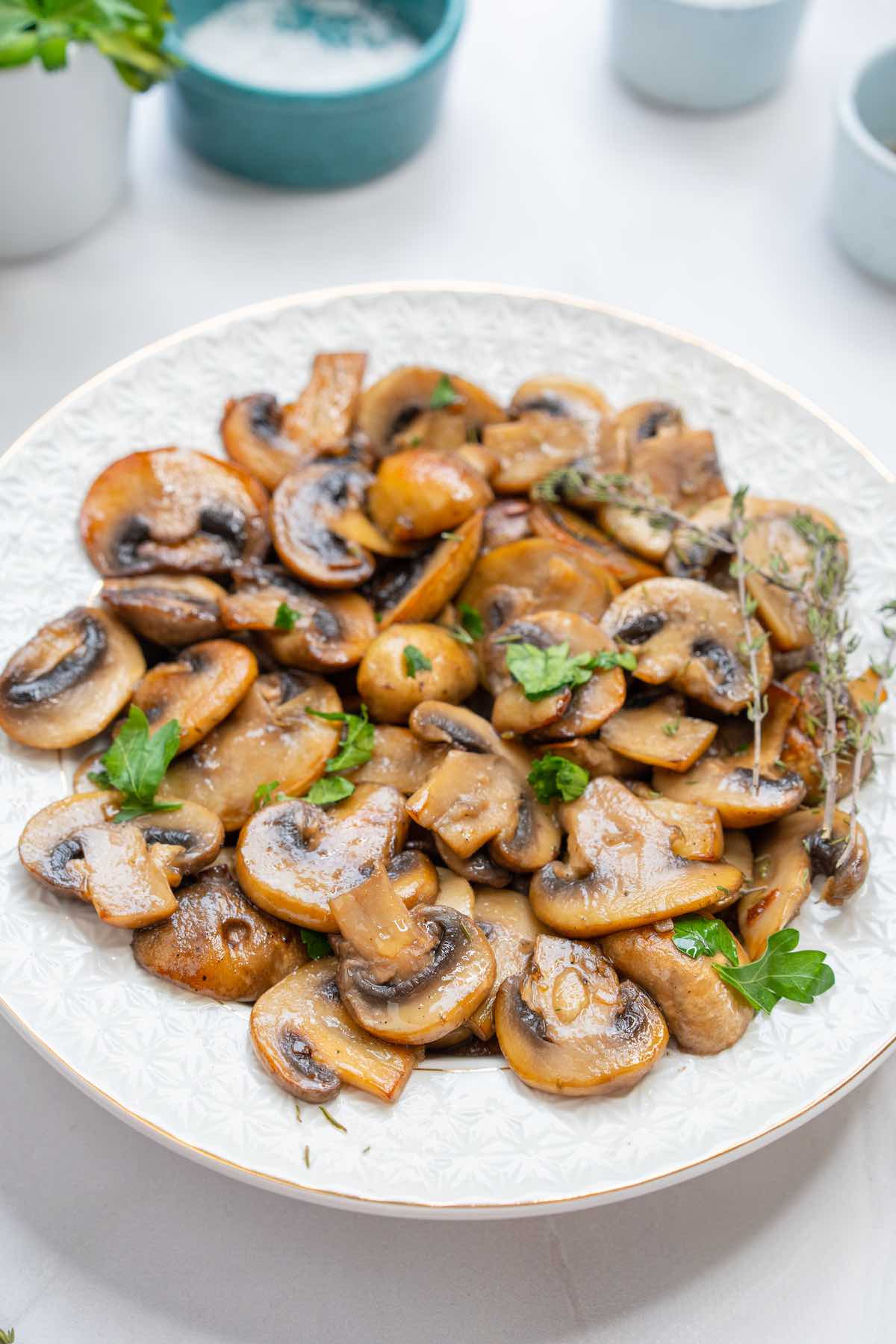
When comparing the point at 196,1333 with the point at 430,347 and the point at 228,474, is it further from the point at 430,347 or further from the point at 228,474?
the point at 430,347

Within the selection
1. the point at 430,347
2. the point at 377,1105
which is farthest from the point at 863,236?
the point at 377,1105

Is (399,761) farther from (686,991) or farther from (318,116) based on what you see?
(318,116)

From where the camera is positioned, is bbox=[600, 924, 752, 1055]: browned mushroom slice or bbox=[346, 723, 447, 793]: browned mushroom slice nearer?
bbox=[600, 924, 752, 1055]: browned mushroom slice

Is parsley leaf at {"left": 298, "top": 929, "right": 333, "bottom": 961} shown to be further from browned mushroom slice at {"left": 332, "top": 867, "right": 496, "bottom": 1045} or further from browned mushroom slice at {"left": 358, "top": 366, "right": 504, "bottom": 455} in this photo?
browned mushroom slice at {"left": 358, "top": 366, "right": 504, "bottom": 455}

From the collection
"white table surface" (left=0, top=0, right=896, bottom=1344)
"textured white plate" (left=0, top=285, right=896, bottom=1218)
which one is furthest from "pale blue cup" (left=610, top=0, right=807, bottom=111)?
"textured white plate" (left=0, top=285, right=896, bottom=1218)

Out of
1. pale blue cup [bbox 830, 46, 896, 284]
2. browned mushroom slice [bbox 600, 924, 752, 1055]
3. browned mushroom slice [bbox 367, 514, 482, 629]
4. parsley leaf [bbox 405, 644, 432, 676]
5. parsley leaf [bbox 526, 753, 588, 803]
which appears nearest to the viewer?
browned mushroom slice [bbox 600, 924, 752, 1055]

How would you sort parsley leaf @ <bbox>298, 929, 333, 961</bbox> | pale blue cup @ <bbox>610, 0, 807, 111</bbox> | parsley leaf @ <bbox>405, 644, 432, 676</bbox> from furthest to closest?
pale blue cup @ <bbox>610, 0, 807, 111</bbox> → parsley leaf @ <bbox>405, 644, 432, 676</bbox> → parsley leaf @ <bbox>298, 929, 333, 961</bbox>

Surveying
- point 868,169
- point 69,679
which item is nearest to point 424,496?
point 69,679
